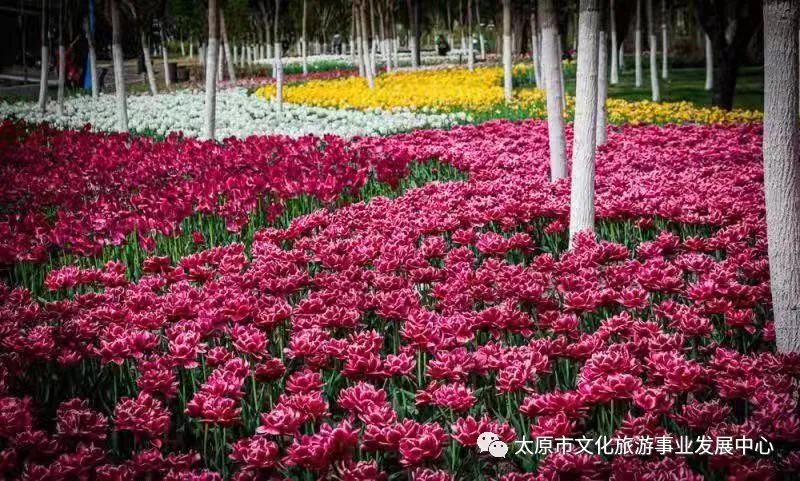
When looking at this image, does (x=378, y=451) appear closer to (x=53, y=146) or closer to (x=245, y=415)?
(x=245, y=415)

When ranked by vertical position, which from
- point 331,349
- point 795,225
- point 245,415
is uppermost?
point 795,225

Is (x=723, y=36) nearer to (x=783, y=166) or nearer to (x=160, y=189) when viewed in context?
(x=160, y=189)

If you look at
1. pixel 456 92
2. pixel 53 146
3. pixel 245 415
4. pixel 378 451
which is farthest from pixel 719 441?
pixel 456 92

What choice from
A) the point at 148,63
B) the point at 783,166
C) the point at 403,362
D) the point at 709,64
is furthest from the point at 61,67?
the point at 783,166

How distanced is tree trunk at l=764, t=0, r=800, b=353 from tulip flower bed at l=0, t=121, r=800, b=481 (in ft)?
0.61

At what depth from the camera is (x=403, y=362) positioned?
332cm

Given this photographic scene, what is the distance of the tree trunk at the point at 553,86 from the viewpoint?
8.06m

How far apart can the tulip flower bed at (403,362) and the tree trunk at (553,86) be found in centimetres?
214

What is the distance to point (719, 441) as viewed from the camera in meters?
2.67

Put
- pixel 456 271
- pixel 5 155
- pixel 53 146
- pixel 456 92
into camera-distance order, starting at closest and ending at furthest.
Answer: pixel 456 271, pixel 5 155, pixel 53 146, pixel 456 92

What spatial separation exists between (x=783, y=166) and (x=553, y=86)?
176 inches

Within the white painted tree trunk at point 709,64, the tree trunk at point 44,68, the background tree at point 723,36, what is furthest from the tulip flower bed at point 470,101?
the tree trunk at point 44,68

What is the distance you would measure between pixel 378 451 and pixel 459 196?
4.50 meters

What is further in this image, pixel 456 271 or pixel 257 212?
pixel 257 212
